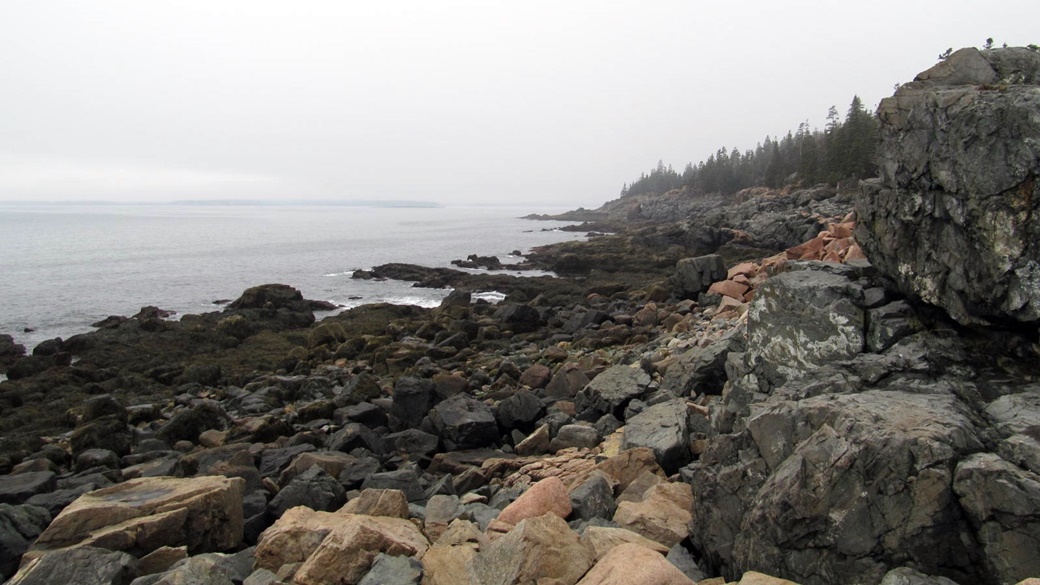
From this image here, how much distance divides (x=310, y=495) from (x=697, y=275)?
2033 cm

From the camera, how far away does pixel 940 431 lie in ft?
14.9

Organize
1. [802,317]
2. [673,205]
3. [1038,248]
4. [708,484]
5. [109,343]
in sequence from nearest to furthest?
1. [1038,248]
2. [708,484]
3. [802,317]
4. [109,343]
5. [673,205]

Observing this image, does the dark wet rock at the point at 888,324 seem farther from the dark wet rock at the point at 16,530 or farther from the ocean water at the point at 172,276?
the ocean water at the point at 172,276

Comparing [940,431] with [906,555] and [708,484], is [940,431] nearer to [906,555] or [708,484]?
[906,555]

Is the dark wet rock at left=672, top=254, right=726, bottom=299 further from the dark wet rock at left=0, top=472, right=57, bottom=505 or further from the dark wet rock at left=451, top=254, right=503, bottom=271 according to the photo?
the dark wet rock at left=451, top=254, right=503, bottom=271

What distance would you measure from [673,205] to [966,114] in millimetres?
114027

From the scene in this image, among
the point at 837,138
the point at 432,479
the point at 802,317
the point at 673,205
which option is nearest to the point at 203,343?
the point at 432,479

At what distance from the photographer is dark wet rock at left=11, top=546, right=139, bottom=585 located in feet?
18.7

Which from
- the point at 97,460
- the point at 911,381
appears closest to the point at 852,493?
the point at 911,381

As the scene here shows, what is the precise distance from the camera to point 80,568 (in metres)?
5.82

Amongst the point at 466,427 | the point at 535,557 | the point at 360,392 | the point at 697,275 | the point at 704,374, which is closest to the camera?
the point at 535,557

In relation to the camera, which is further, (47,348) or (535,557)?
(47,348)

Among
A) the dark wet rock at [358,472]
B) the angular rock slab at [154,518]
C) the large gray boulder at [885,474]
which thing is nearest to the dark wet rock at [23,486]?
the angular rock slab at [154,518]

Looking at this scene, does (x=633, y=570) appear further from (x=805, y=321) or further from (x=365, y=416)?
(x=365, y=416)
